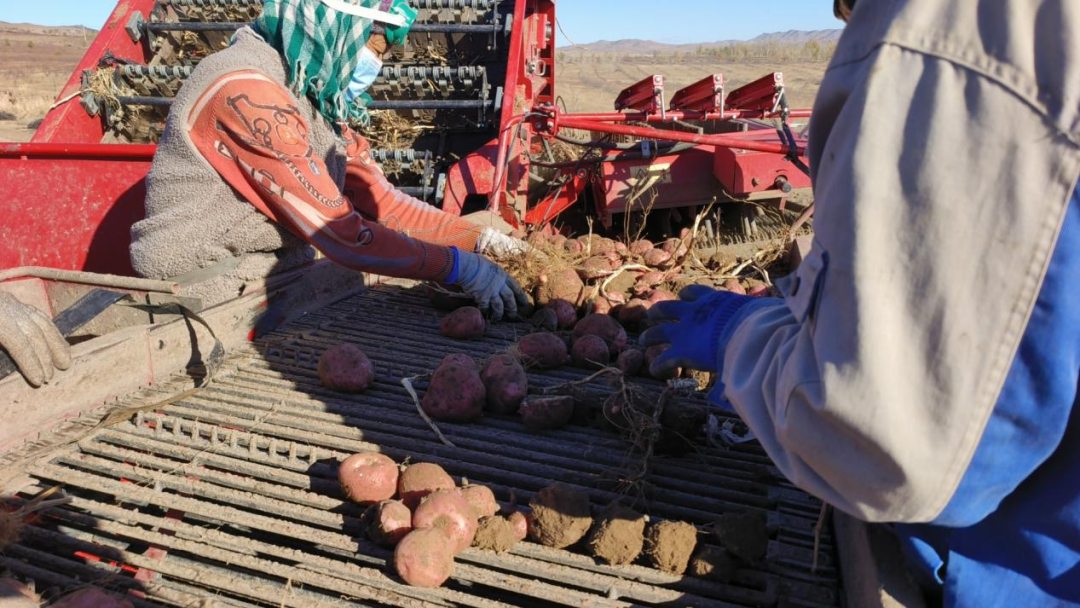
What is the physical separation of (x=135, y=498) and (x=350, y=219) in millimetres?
1340

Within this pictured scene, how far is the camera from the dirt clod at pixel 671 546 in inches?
66.2

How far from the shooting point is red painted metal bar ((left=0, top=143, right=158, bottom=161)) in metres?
4.16

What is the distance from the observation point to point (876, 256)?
3.06 ft

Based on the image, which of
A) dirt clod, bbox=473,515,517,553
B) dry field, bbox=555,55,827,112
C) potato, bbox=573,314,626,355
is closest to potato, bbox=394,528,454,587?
dirt clod, bbox=473,515,517,553

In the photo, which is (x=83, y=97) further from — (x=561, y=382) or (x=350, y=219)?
(x=561, y=382)

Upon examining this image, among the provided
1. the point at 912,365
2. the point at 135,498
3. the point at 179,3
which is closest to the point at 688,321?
the point at 912,365

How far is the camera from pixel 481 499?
6.09 feet

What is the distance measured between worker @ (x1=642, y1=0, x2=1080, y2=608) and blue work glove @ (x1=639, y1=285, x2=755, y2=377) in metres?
0.57

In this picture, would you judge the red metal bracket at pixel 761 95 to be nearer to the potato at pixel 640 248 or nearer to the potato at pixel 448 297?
the potato at pixel 640 248

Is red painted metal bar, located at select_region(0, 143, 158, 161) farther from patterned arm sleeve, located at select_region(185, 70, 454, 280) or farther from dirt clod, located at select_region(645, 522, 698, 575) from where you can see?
dirt clod, located at select_region(645, 522, 698, 575)

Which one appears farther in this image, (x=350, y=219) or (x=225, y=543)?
(x=350, y=219)

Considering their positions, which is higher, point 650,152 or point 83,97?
point 83,97

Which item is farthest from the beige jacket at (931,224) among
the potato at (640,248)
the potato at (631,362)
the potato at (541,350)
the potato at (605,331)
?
the potato at (640,248)

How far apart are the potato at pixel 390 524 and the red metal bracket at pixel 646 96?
3895mm
